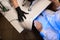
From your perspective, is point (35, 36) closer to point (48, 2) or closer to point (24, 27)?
point (24, 27)

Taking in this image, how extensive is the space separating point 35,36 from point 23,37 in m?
0.16

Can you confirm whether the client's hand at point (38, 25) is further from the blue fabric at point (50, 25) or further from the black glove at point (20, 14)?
the black glove at point (20, 14)

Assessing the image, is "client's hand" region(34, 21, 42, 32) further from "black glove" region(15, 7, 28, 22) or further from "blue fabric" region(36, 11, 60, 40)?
"black glove" region(15, 7, 28, 22)

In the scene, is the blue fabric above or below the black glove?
below

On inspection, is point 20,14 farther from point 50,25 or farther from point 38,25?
point 50,25

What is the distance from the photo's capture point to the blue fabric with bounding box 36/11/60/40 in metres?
1.30

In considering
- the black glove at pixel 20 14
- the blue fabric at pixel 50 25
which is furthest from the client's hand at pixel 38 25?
the black glove at pixel 20 14

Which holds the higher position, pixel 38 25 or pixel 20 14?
pixel 20 14

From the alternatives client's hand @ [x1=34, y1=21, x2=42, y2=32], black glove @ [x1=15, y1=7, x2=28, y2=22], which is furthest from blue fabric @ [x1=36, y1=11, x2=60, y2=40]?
black glove @ [x1=15, y1=7, x2=28, y2=22]

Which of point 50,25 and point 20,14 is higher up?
point 20,14

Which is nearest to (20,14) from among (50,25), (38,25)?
(38,25)

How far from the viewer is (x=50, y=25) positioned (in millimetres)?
1371

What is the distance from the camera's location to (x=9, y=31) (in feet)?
5.07

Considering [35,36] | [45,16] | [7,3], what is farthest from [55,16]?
[7,3]
